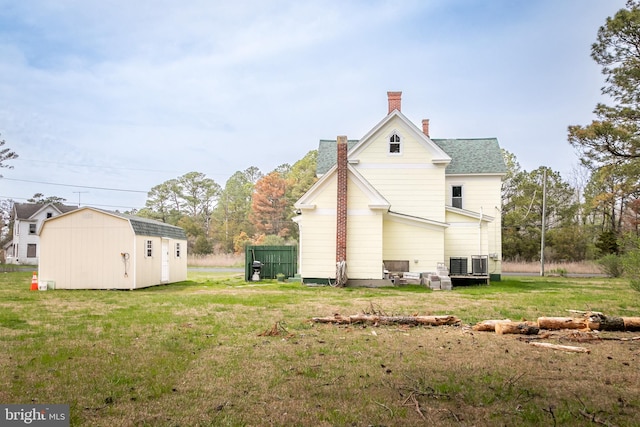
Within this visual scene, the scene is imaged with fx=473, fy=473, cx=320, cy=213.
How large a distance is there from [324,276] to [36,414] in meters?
16.1

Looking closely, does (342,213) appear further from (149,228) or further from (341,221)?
(149,228)

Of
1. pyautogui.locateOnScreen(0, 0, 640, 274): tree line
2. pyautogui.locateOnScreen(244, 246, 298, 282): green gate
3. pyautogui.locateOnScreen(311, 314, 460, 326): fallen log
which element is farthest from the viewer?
pyautogui.locateOnScreen(244, 246, 298, 282): green gate

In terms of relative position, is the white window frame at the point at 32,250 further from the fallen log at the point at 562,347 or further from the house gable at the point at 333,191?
the fallen log at the point at 562,347

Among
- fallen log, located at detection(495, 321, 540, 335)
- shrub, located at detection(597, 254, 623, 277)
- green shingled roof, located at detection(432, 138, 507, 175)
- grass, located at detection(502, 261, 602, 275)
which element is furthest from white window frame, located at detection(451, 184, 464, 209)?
fallen log, located at detection(495, 321, 540, 335)

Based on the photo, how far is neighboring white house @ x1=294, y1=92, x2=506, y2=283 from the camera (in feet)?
66.7

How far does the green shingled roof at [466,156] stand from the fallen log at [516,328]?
57.8 feet

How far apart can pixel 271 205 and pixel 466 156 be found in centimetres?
2991

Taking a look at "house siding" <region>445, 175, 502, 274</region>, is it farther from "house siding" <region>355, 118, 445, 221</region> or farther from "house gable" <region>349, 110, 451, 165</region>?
"house gable" <region>349, 110, 451, 165</region>

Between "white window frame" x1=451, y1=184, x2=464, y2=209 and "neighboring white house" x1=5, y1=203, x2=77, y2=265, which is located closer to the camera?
"white window frame" x1=451, y1=184, x2=464, y2=209

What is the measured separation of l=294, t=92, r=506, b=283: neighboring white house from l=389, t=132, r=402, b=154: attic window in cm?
5

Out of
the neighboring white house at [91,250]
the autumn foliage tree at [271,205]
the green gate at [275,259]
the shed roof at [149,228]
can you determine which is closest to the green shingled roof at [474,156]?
the green gate at [275,259]

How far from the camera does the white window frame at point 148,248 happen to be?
20288 mm

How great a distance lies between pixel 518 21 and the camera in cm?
1283

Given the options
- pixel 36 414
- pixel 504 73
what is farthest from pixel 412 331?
pixel 504 73
